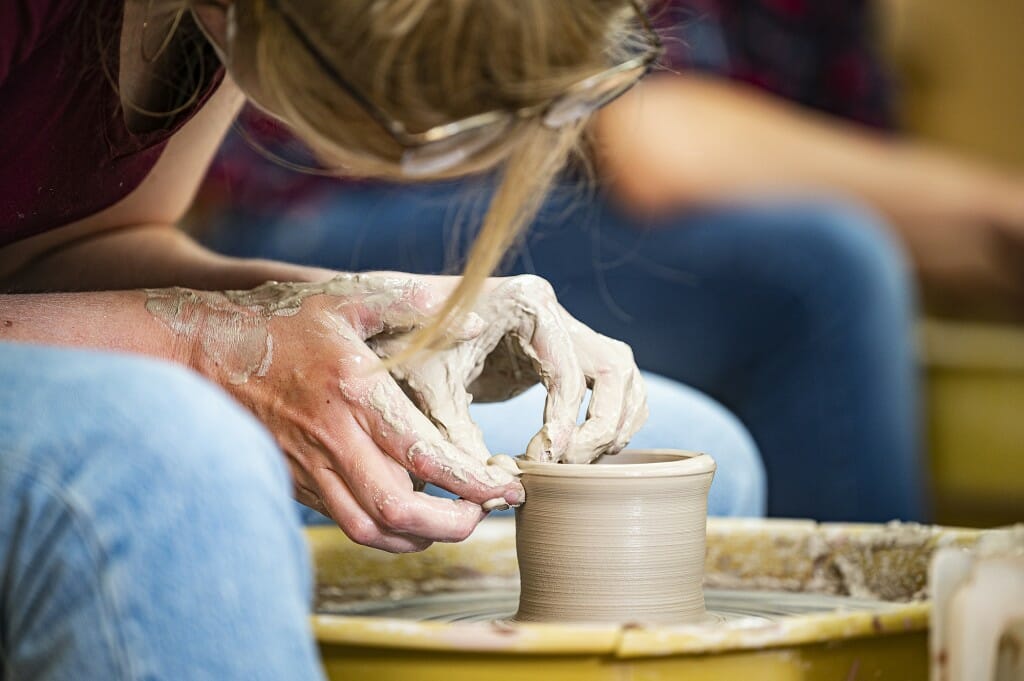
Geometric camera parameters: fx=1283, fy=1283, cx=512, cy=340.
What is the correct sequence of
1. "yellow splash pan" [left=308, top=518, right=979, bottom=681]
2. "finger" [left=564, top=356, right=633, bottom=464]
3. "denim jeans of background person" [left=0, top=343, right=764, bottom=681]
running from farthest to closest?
"finger" [left=564, top=356, right=633, bottom=464] < "yellow splash pan" [left=308, top=518, right=979, bottom=681] < "denim jeans of background person" [left=0, top=343, right=764, bottom=681]

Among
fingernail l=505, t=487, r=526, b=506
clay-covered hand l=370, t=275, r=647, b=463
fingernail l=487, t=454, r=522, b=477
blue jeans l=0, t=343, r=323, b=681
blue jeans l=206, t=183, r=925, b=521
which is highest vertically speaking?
blue jeans l=0, t=343, r=323, b=681

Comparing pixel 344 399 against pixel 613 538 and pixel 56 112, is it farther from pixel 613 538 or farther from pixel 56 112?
pixel 56 112

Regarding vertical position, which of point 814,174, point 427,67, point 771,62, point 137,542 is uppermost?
point 427,67

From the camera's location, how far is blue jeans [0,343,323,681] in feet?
1.98

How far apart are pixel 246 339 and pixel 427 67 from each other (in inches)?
11.8

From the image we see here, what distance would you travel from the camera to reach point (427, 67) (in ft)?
2.71

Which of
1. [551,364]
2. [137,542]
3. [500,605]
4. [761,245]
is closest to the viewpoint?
[137,542]

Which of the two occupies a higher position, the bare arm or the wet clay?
the wet clay

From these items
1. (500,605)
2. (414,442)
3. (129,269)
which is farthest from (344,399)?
(129,269)

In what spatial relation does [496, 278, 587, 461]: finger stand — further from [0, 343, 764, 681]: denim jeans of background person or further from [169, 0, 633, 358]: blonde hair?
[0, 343, 764, 681]: denim jeans of background person

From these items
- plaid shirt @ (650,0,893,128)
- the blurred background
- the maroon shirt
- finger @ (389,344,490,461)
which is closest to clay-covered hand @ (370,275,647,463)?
finger @ (389,344,490,461)

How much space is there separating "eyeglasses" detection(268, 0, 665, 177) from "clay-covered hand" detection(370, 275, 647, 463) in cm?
18

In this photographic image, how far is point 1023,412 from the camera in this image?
2.83 m

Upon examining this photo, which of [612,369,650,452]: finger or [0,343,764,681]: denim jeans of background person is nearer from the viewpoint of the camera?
[0,343,764,681]: denim jeans of background person
